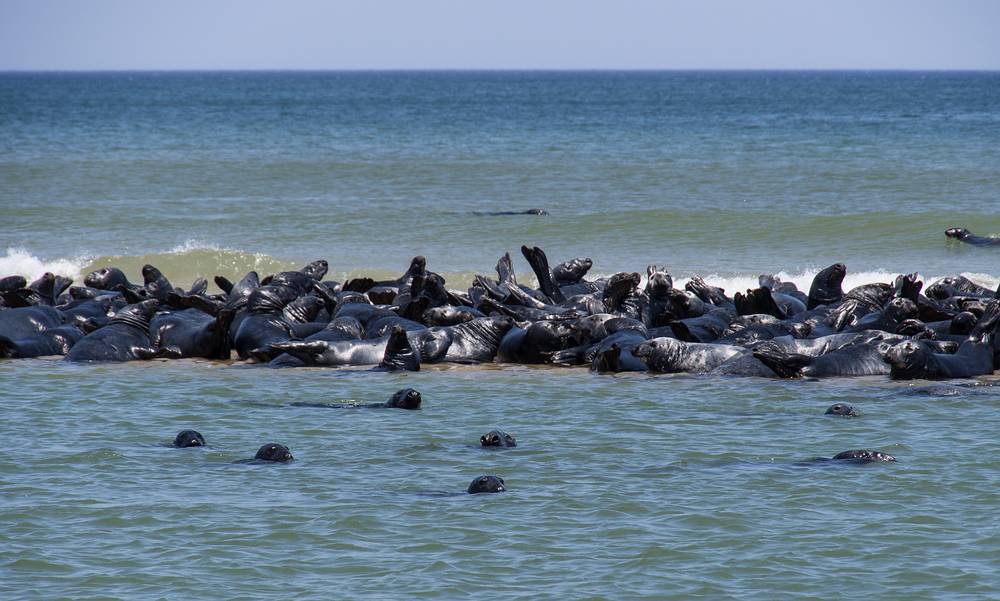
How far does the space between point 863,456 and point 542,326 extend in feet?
17.4

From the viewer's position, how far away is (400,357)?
1336 cm

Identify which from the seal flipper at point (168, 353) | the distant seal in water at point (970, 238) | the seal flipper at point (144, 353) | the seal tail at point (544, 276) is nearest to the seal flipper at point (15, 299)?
the seal flipper at point (144, 353)

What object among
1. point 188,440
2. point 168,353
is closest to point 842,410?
point 188,440

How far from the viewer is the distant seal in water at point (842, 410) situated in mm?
10758

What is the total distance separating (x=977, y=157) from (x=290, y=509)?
38.8 metres

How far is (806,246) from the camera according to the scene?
86.0 feet

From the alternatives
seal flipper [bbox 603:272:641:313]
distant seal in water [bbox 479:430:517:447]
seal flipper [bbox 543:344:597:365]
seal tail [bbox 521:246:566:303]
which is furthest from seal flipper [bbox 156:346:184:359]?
distant seal in water [bbox 479:430:517:447]

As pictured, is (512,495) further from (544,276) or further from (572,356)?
(544,276)

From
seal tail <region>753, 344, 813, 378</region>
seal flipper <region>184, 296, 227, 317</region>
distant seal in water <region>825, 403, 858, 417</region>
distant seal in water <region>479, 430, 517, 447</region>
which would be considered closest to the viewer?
distant seal in water <region>479, 430, 517, 447</region>

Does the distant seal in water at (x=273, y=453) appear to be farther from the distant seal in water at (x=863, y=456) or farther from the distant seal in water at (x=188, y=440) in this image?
the distant seal in water at (x=863, y=456)

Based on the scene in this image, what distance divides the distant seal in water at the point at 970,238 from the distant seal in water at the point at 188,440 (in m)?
19.1

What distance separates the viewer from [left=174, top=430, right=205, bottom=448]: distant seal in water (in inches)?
388

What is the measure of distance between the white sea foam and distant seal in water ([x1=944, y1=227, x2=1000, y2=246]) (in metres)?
16.4

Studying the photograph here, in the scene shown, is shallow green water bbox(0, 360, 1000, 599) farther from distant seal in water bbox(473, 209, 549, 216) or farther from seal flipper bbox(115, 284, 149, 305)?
distant seal in water bbox(473, 209, 549, 216)
